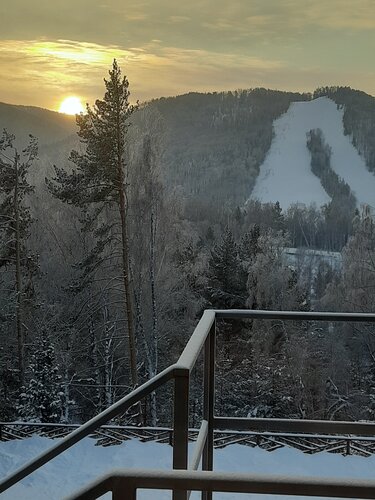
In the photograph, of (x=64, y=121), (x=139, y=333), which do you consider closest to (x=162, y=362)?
(x=139, y=333)

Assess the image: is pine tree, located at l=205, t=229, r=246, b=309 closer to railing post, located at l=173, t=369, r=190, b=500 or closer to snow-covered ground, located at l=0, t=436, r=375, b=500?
snow-covered ground, located at l=0, t=436, r=375, b=500

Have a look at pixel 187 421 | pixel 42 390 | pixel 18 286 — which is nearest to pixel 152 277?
pixel 18 286

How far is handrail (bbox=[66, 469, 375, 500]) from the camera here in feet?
2.87

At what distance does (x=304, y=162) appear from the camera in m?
19.3

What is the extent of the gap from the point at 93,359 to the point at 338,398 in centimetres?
478

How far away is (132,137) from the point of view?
Result: 12.5 metres

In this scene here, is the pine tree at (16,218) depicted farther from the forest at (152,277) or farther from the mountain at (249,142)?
the mountain at (249,142)

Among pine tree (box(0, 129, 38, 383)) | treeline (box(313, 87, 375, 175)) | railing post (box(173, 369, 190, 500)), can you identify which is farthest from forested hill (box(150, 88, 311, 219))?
railing post (box(173, 369, 190, 500))

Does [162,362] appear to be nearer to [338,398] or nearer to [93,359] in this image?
[93,359]

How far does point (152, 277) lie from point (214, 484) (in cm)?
1167

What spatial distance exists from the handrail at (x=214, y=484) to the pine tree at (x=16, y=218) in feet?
35.2

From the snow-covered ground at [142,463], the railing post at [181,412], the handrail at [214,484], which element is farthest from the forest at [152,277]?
the handrail at [214,484]

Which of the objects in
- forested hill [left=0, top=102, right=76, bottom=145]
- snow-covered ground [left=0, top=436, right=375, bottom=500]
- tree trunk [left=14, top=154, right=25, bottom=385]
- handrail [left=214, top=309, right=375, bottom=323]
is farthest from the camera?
forested hill [left=0, top=102, right=76, bottom=145]

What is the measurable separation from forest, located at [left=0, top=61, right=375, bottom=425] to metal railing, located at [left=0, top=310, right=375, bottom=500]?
25.2 feet
